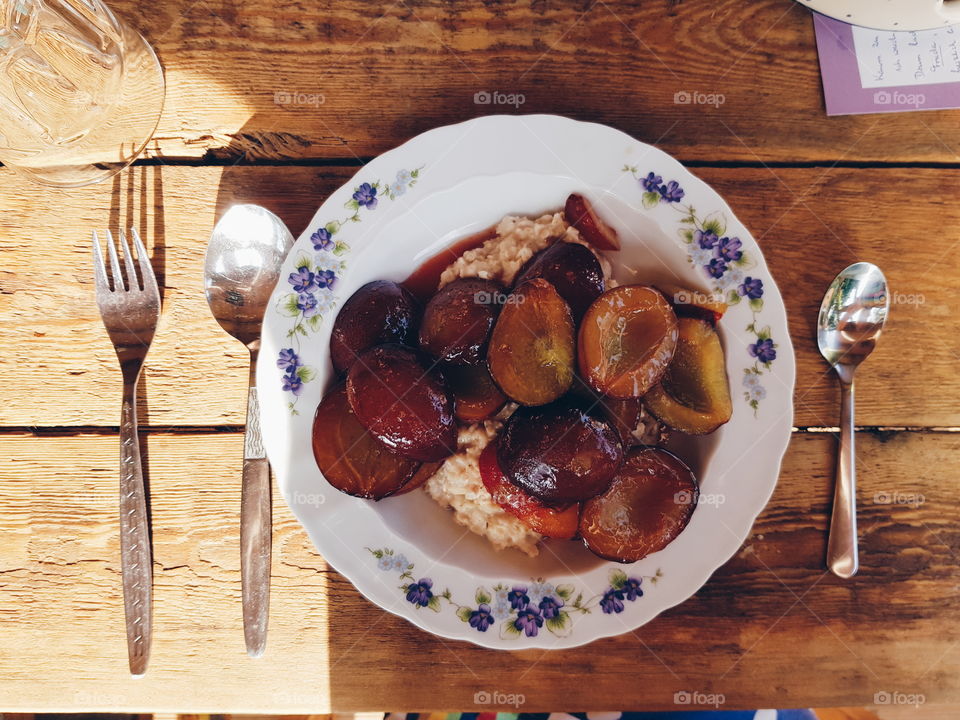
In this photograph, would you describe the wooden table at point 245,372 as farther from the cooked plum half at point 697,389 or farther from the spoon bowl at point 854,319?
the cooked plum half at point 697,389

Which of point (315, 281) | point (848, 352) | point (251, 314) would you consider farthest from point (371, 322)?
point (848, 352)

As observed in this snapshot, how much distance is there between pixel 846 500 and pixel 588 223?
26.5 inches

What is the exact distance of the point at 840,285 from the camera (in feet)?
3.85

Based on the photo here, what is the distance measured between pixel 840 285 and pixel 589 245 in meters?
0.47

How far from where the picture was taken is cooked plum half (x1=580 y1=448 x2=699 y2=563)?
3.24 feet

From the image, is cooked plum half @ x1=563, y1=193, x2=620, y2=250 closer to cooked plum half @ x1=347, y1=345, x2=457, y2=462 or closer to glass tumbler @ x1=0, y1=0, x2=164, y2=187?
cooked plum half @ x1=347, y1=345, x2=457, y2=462

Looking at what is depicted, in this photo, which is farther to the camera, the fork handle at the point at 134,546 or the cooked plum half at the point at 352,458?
the fork handle at the point at 134,546

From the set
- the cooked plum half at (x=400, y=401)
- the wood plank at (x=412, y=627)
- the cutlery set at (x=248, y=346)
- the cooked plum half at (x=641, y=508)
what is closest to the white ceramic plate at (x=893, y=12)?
the cutlery set at (x=248, y=346)

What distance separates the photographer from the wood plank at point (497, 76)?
1213 millimetres

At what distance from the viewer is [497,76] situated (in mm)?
1214

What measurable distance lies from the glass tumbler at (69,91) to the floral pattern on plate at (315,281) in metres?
0.42

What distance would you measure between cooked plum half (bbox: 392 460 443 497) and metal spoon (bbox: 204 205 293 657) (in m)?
0.26

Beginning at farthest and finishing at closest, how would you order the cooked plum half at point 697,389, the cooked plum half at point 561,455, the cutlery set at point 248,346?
the cutlery set at point 248,346
the cooked plum half at point 697,389
the cooked plum half at point 561,455

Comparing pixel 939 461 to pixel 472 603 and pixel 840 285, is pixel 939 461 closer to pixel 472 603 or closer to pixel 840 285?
pixel 840 285
